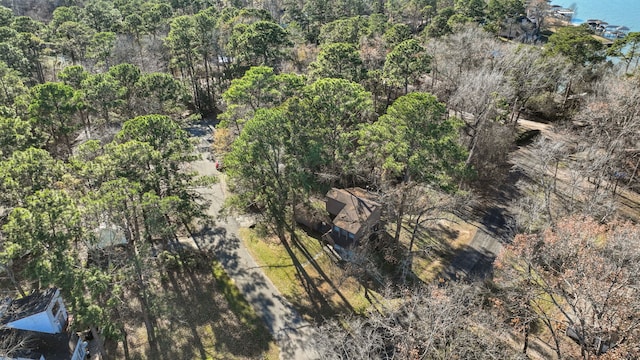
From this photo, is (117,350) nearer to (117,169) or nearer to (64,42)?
(117,169)

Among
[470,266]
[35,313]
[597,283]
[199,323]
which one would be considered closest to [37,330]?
[35,313]

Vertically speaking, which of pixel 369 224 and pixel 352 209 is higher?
pixel 352 209

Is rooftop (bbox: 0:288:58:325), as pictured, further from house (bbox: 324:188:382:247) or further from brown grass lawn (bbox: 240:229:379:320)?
house (bbox: 324:188:382:247)

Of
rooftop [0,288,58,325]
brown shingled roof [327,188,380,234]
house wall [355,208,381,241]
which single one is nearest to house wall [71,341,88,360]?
rooftop [0,288,58,325]

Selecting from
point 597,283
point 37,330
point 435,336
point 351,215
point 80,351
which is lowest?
point 80,351

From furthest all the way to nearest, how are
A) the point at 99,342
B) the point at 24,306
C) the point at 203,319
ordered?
the point at 203,319 → the point at 99,342 → the point at 24,306

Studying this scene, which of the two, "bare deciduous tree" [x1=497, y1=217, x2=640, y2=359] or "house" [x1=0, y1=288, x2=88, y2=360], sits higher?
"bare deciduous tree" [x1=497, y1=217, x2=640, y2=359]

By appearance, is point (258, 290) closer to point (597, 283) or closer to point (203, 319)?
point (203, 319)
